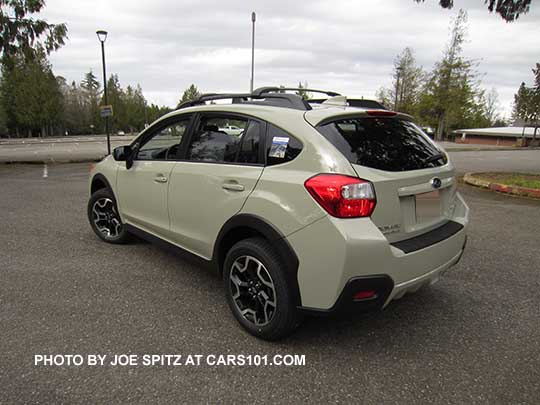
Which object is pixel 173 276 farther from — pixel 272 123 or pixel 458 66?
pixel 458 66

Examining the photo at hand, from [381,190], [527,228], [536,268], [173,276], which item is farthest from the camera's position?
[527,228]

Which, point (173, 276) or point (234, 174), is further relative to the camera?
point (173, 276)

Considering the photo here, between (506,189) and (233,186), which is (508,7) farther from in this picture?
(233,186)

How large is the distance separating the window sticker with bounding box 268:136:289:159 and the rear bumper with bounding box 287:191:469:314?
57 cm

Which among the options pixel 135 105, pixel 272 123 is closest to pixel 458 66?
pixel 272 123

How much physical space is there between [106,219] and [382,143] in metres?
3.48

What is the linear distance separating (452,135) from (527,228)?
67.4m

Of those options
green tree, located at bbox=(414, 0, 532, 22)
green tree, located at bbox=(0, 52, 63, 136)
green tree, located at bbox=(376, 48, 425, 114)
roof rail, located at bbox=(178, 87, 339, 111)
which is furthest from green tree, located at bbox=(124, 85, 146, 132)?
roof rail, located at bbox=(178, 87, 339, 111)

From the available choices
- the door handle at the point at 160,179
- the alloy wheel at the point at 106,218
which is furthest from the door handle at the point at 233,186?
the alloy wheel at the point at 106,218

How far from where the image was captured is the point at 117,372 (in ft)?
7.28

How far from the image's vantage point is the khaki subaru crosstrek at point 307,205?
213 centimetres

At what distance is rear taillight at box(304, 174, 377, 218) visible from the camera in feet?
6.91

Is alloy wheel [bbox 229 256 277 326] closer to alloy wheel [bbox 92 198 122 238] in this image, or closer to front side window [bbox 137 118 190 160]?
front side window [bbox 137 118 190 160]

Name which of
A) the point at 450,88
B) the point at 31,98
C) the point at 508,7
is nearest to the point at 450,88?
the point at 450,88
